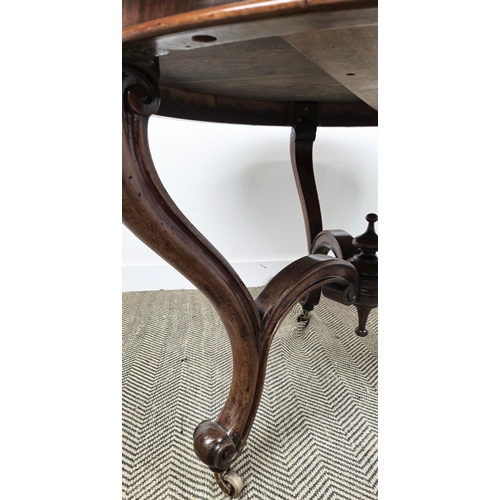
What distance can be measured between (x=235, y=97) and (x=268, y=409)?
1.83 feet

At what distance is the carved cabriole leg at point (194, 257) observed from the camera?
37cm

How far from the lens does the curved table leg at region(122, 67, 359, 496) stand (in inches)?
14.7

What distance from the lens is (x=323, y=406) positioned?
722mm

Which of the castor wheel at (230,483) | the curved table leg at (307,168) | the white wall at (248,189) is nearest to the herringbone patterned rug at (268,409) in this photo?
the castor wheel at (230,483)

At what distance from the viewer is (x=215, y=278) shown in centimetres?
45

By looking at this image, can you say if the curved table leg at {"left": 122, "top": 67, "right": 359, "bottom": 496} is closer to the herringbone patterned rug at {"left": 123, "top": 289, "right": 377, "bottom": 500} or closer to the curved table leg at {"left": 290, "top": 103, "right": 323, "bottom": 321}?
the herringbone patterned rug at {"left": 123, "top": 289, "right": 377, "bottom": 500}

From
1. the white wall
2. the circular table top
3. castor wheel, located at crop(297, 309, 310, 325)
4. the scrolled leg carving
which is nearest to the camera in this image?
the circular table top

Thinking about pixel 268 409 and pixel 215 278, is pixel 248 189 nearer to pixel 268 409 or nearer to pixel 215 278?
pixel 268 409

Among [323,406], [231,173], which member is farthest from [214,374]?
[231,173]

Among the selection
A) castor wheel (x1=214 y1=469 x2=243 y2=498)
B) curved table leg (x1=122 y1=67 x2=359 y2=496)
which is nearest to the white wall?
curved table leg (x1=122 y1=67 x2=359 y2=496)

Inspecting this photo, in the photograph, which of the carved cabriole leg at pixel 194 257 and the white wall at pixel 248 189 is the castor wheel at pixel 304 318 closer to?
the white wall at pixel 248 189
